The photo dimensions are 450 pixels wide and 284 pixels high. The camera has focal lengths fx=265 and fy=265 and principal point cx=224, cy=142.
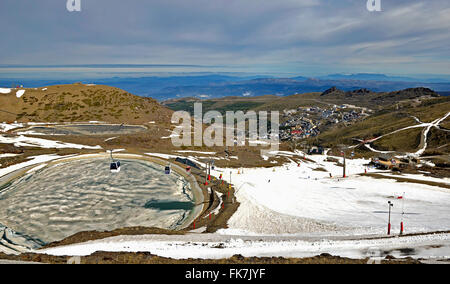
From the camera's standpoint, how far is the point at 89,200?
46188 millimetres

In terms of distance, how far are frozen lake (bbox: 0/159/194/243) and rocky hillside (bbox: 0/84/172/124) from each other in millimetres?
79792

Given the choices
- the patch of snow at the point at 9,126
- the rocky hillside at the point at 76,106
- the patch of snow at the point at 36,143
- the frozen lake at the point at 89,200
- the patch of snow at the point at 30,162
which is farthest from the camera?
the rocky hillside at the point at 76,106

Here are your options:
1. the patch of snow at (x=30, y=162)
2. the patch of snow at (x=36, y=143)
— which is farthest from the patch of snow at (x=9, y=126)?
the patch of snow at (x=30, y=162)

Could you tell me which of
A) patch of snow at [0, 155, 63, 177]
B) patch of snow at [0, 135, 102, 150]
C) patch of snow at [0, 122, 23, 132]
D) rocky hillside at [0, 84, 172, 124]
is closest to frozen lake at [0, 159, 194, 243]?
patch of snow at [0, 155, 63, 177]

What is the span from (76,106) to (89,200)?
117109 millimetres

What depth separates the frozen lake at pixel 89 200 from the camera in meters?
38.0

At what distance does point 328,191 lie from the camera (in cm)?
5388

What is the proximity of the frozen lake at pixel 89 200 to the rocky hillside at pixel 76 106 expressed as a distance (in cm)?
7979

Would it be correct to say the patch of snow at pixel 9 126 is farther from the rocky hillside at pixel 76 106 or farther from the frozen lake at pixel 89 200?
the frozen lake at pixel 89 200

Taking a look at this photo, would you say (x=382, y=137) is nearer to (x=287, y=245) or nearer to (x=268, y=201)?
(x=268, y=201)

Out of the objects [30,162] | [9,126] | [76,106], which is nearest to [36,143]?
[30,162]

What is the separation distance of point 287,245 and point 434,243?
48.8ft

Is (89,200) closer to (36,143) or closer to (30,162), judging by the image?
(30,162)
